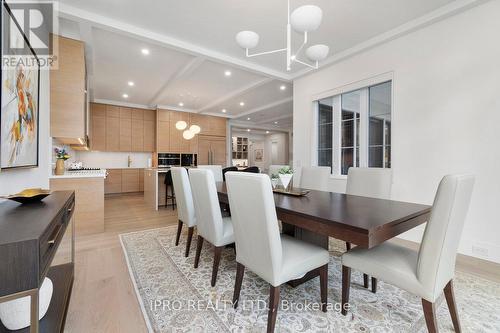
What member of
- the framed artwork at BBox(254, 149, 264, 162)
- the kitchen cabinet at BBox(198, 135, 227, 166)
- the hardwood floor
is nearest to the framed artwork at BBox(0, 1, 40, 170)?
the hardwood floor

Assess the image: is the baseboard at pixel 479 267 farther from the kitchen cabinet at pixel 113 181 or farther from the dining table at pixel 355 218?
the kitchen cabinet at pixel 113 181

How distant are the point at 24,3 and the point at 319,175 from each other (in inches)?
135

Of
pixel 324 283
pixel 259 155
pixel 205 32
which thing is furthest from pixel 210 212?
pixel 259 155

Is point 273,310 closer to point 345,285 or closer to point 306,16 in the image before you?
point 345,285

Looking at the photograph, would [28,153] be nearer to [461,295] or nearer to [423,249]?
[423,249]

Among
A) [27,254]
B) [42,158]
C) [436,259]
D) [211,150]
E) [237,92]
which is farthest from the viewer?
[211,150]

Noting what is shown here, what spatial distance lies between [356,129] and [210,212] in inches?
113

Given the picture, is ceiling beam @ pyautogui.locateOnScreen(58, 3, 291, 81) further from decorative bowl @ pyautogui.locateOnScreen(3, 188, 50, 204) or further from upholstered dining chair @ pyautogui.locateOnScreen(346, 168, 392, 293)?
upholstered dining chair @ pyautogui.locateOnScreen(346, 168, 392, 293)

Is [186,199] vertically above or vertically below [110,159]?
below

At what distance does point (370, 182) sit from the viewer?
228 centimetres

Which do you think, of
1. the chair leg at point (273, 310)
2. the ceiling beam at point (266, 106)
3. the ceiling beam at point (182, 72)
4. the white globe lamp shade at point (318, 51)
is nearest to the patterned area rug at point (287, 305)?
the chair leg at point (273, 310)

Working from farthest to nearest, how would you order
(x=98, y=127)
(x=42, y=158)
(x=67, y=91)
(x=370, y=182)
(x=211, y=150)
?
(x=211, y=150) → (x=98, y=127) → (x=67, y=91) → (x=42, y=158) → (x=370, y=182)

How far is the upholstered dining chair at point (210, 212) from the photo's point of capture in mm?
1811

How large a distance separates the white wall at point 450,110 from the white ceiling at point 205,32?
25 cm
